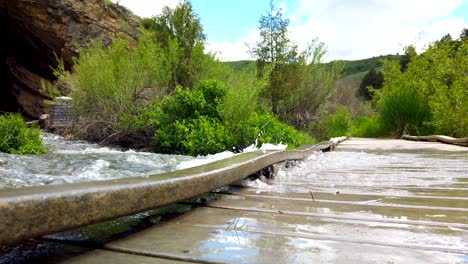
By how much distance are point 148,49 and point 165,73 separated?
68 cm

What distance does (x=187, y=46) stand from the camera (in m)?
9.41

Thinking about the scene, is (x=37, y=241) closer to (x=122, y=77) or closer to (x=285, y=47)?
(x=122, y=77)

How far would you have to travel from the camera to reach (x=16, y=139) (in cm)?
564

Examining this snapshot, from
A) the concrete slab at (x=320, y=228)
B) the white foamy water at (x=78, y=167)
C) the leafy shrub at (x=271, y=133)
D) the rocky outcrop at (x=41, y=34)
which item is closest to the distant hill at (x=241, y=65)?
the leafy shrub at (x=271, y=133)

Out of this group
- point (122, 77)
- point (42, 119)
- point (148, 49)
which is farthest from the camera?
point (42, 119)

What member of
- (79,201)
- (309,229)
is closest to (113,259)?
(79,201)

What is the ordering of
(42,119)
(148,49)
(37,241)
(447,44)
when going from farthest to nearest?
(42,119) < (447,44) < (148,49) < (37,241)

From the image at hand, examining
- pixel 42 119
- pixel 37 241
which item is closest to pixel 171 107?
pixel 37 241

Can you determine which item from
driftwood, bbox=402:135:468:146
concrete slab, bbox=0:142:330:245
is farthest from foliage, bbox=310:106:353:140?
concrete slab, bbox=0:142:330:245

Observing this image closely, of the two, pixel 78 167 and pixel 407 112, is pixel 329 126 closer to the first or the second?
pixel 407 112

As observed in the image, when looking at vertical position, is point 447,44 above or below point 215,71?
above

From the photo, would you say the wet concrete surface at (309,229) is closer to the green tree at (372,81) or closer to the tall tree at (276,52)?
the tall tree at (276,52)

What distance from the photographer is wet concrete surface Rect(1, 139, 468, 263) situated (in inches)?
40.4

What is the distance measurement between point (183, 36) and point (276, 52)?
118 inches
